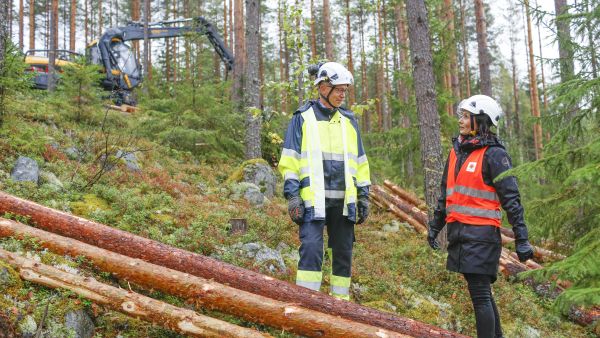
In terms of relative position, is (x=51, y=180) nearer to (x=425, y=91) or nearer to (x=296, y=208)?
(x=296, y=208)

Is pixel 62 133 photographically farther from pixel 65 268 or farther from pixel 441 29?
pixel 441 29

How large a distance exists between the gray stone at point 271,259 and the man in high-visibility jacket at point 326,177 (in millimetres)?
1467

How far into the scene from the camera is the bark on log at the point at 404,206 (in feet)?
36.5

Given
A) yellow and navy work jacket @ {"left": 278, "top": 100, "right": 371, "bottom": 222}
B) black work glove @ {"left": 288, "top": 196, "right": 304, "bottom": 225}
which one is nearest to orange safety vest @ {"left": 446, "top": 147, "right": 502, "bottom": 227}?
yellow and navy work jacket @ {"left": 278, "top": 100, "right": 371, "bottom": 222}

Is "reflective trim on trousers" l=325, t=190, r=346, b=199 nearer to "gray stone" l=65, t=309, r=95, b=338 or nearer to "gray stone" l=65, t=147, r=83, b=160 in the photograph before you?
"gray stone" l=65, t=309, r=95, b=338

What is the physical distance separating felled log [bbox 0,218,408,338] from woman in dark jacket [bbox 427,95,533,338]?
0.82m

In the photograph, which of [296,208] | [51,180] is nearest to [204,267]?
[296,208]

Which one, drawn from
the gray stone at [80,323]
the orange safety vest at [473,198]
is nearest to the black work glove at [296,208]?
the orange safety vest at [473,198]

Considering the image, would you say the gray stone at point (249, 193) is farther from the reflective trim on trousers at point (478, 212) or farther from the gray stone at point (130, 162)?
the reflective trim on trousers at point (478, 212)

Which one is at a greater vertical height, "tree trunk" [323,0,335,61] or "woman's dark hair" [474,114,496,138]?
"tree trunk" [323,0,335,61]

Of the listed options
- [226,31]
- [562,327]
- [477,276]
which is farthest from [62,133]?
[226,31]

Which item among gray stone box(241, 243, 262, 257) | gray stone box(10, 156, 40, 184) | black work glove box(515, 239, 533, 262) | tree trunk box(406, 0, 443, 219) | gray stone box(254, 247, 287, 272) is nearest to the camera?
black work glove box(515, 239, 533, 262)

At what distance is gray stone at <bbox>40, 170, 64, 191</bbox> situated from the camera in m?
6.88

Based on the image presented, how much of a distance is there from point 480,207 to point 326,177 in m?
1.47
